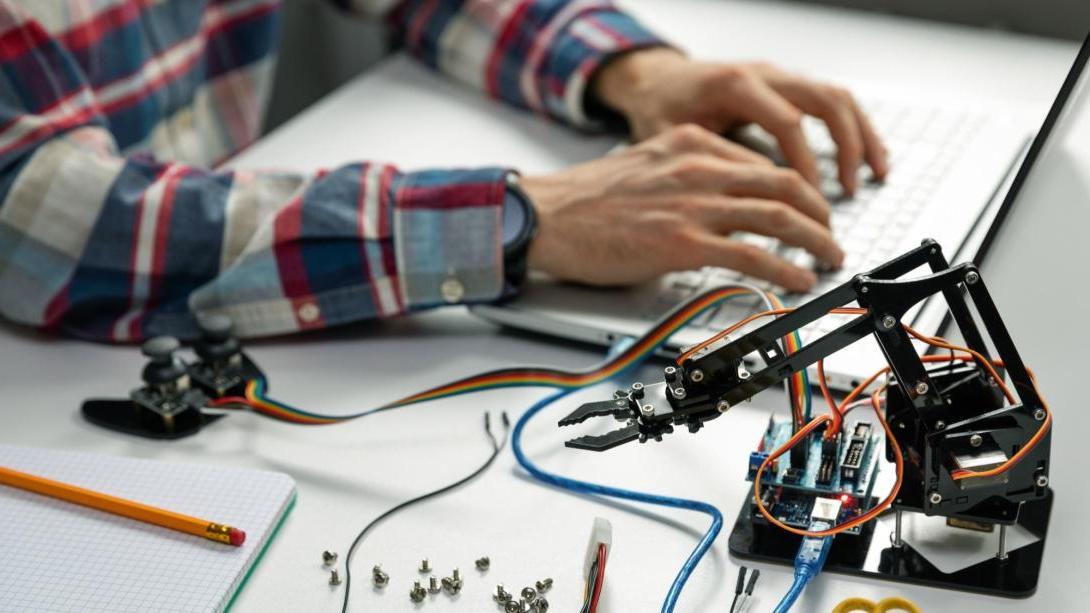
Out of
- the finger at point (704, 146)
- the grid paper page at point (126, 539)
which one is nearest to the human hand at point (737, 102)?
the finger at point (704, 146)

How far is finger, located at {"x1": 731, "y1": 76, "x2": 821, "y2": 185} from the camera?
1050 mm

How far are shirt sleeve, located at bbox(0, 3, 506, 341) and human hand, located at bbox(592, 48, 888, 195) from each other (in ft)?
0.93

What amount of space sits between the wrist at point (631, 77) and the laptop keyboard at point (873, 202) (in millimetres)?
156

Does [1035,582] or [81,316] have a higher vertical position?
[1035,582]

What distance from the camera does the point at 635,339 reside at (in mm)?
834

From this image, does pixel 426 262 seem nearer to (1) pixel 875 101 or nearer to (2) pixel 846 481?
(2) pixel 846 481

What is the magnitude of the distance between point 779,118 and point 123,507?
64 cm

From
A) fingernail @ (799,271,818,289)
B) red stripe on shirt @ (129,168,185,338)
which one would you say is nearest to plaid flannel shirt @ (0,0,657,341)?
red stripe on shirt @ (129,168,185,338)

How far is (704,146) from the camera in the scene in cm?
96

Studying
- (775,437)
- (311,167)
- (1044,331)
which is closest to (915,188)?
(1044,331)

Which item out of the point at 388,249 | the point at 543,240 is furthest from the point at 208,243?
the point at 543,240

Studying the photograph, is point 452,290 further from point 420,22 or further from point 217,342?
point 420,22

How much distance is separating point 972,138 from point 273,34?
745 millimetres

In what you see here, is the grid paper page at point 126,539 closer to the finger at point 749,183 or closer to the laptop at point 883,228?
the laptop at point 883,228
